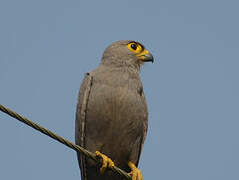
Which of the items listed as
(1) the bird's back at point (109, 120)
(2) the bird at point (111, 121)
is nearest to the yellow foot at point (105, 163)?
(2) the bird at point (111, 121)

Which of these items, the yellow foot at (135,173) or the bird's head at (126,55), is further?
the bird's head at (126,55)

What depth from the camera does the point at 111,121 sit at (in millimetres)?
7617

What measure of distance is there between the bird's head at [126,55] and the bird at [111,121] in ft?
1.91

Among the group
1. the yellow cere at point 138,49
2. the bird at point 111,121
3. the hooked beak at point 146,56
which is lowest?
the bird at point 111,121

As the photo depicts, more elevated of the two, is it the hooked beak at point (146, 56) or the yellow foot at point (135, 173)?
the hooked beak at point (146, 56)

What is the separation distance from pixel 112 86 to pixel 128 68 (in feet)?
2.78

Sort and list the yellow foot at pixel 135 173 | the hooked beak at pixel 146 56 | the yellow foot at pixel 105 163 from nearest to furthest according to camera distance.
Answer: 1. the yellow foot at pixel 105 163
2. the yellow foot at pixel 135 173
3. the hooked beak at pixel 146 56

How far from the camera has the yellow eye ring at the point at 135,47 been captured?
30.1 feet

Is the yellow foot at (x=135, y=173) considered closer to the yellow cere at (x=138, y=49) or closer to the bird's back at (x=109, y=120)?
the bird's back at (x=109, y=120)

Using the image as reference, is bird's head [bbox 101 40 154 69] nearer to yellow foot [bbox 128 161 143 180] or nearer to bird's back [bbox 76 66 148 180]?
bird's back [bbox 76 66 148 180]

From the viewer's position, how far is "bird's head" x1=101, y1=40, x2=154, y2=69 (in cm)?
865

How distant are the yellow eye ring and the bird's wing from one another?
5.20 feet

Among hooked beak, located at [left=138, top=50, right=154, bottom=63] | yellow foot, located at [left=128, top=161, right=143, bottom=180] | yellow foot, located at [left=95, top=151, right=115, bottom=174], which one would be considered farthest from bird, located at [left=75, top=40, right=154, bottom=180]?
hooked beak, located at [left=138, top=50, right=154, bottom=63]

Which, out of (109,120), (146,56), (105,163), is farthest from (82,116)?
(146,56)
